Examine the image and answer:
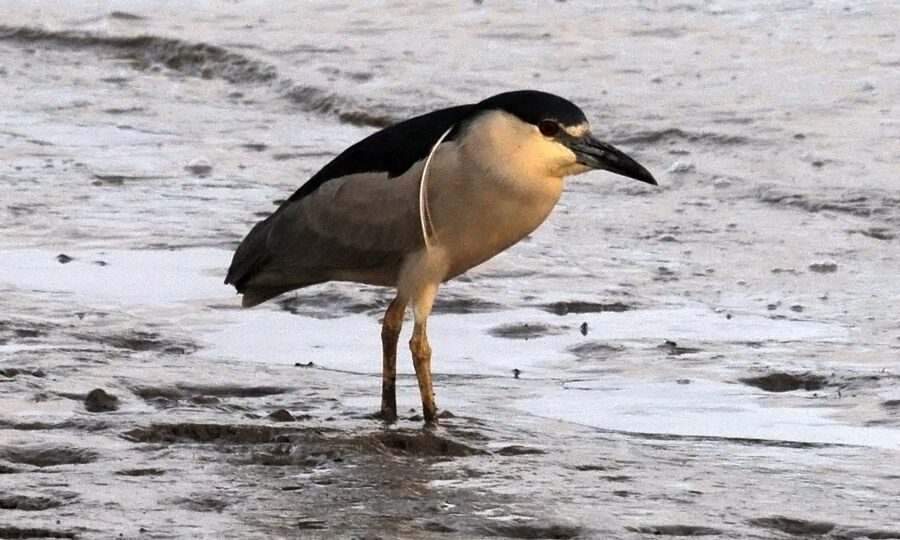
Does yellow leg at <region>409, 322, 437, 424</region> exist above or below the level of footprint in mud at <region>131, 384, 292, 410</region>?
above

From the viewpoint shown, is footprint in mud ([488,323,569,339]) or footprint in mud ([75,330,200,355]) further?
footprint in mud ([488,323,569,339])

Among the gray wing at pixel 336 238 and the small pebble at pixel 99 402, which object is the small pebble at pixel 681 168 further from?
the small pebble at pixel 99 402

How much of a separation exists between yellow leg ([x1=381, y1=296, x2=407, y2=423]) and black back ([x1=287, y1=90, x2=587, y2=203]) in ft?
1.59

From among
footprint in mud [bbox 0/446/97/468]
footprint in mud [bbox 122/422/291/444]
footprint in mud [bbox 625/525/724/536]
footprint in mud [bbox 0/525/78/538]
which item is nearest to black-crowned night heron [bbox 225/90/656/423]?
footprint in mud [bbox 122/422/291/444]

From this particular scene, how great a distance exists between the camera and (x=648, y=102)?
12805 millimetres

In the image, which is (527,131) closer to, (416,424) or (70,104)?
(416,424)

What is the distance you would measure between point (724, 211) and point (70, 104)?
200 inches

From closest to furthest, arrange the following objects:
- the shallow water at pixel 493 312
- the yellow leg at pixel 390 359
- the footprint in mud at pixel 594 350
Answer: the shallow water at pixel 493 312
the yellow leg at pixel 390 359
the footprint in mud at pixel 594 350

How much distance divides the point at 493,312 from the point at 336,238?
1311mm

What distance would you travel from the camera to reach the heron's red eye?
645cm

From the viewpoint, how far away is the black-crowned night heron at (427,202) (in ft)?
21.2

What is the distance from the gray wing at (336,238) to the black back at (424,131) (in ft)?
0.12

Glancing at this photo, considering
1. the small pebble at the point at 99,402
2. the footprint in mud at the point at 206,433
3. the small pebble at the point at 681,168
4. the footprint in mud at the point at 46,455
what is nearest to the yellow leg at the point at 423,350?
the footprint in mud at the point at 206,433

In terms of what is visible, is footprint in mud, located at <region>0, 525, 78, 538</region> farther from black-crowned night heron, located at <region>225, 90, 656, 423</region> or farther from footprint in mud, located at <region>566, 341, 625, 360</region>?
footprint in mud, located at <region>566, 341, 625, 360</region>
